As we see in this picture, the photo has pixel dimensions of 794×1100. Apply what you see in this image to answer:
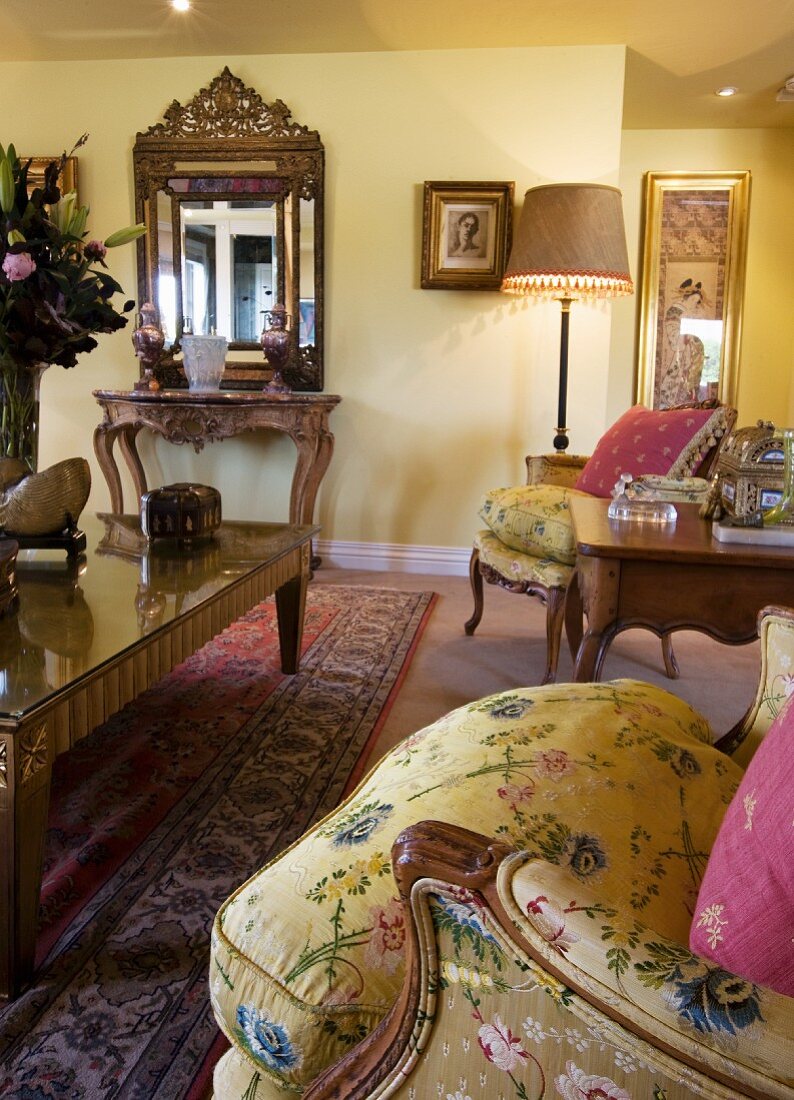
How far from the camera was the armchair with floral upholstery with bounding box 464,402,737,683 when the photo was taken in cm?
262

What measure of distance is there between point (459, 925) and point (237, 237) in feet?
13.7

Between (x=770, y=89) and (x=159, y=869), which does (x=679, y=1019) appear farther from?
(x=770, y=89)

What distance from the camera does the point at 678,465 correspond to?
2.86 m

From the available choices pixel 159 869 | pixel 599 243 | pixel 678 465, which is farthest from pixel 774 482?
pixel 599 243

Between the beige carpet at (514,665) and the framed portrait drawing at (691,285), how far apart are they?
214cm

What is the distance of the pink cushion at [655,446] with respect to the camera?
2857 millimetres

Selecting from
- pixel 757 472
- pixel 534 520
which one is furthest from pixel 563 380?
pixel 757 472

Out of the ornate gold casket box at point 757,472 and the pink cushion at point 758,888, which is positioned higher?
the ornate gold casket box at point 757,472

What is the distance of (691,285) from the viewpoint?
513 cm

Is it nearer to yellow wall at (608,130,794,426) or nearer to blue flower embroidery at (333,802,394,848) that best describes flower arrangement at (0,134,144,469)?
blue flower embroidery at (333,802,394,848)

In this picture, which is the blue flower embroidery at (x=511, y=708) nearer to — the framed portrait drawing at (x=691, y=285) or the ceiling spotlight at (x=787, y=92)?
the ceiling spotlight at (x=787, y=92)

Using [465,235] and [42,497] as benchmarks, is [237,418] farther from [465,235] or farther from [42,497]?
[42,497]

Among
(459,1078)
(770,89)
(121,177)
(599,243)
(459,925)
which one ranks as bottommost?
(459,1078)

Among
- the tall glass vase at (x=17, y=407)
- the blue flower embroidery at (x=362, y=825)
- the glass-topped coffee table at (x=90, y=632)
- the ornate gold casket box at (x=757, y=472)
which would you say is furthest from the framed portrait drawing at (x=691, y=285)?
the blue flower embroidery at (x=362, y=825)
